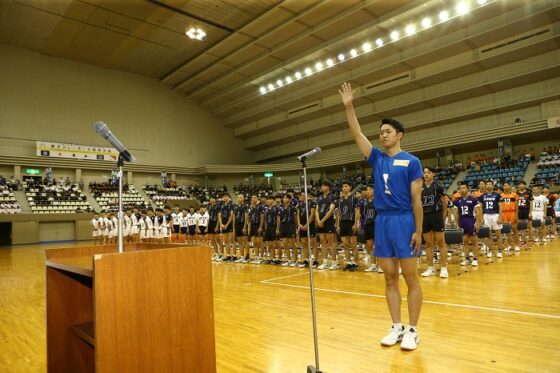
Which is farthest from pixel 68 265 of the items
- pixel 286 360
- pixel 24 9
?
pixel 24 9

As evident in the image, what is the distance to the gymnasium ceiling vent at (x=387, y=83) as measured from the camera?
21.2 m

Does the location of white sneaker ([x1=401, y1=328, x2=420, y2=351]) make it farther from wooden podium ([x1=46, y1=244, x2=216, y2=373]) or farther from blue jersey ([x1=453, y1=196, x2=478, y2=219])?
blue jersey ([x1=453, y1=196, x2=478, y2=219])

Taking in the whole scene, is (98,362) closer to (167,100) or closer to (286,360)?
(286,360)

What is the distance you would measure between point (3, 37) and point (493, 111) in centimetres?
2722

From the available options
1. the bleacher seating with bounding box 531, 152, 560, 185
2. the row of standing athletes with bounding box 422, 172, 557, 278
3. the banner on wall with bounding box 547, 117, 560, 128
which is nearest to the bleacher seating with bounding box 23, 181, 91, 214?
the row of standing athletes with bounding box 422, 172, 557, 278

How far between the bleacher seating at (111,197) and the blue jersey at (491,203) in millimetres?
19077

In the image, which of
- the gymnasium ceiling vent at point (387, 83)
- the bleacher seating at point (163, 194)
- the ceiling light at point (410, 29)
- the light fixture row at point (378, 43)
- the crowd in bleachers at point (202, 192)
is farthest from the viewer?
the crowd in bleachers at point (202, 192)

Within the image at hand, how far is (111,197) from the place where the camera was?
23375mm

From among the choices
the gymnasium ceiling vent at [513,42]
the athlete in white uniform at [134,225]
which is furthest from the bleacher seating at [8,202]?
the gymnasium ceiling vent at [513,42]

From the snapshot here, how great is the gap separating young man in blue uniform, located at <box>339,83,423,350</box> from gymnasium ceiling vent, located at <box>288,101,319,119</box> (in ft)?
75.5

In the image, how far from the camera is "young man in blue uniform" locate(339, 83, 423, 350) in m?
2.91

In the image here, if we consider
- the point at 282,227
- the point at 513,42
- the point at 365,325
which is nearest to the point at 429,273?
the point at 365,325

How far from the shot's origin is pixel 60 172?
23.4m

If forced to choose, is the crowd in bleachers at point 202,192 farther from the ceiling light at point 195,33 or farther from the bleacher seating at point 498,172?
the bleacher seating at point 498,172
